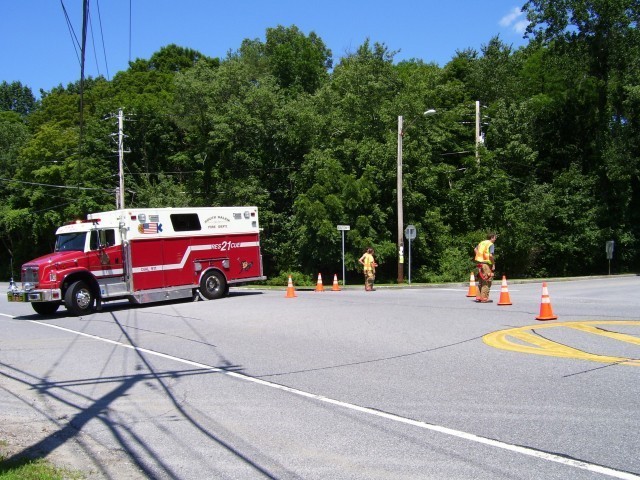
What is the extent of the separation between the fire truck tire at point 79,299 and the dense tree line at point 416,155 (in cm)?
1610

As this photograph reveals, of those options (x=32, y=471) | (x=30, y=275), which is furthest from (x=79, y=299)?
(x=32, y=471)

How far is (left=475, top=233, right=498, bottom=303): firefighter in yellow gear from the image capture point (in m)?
15.4

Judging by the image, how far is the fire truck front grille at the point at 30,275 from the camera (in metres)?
17.6

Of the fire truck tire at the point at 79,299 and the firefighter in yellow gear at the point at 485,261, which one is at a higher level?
the firefighter in yellow gear at the point at 485,261

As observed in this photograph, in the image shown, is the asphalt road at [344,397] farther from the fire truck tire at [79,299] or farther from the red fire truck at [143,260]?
the red fire truck at [143,260]

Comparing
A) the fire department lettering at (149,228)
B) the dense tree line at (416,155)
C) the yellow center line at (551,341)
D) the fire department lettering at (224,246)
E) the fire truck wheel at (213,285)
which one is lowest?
the yellow center line at (551,341)

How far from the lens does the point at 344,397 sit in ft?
22.9

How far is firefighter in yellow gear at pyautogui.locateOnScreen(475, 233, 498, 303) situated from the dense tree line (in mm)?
16421

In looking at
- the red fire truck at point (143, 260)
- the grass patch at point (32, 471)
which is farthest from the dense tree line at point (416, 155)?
the grass patch at point (32, 471)

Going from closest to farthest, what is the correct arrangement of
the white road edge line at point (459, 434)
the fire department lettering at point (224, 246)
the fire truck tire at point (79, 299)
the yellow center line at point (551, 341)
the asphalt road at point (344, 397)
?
1. the white road edge line at point (459, 434)
2. the asphalt road at point (344, 397)
3. the yellow center line at point (551, 341)
4. the fire truck tire at point (79, 299)
5. the fire department lettering at point (224, 246)

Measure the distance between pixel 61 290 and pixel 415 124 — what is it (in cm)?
2497

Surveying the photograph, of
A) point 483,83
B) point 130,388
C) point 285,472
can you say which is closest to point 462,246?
point 483,83

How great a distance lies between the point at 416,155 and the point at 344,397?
95.4 feet

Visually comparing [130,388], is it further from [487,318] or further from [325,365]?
[487,318]
